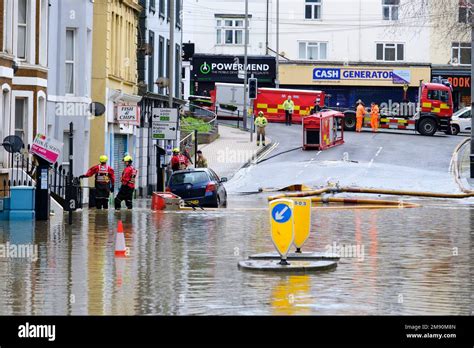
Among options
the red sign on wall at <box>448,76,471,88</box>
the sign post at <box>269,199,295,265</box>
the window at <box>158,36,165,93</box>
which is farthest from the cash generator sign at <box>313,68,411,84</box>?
the sign post at <box>269,199,295,265</box>

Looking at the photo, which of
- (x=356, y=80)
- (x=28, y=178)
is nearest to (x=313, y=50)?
(x=356, y=80)

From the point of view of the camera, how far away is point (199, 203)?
1444 inches

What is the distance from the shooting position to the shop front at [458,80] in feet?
287

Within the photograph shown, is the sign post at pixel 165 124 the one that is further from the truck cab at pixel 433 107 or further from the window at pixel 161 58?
the truck cab at pixel 433 107

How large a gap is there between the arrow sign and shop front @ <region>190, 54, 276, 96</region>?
2745 inches

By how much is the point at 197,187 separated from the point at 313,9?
5676 centimetres

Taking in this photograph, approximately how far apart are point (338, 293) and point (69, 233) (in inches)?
425

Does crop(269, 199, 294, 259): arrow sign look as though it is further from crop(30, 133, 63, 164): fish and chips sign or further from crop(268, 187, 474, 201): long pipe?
crop(268, 187, 474, 201): long pipe

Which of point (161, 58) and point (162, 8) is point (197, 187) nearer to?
point (161, 58)

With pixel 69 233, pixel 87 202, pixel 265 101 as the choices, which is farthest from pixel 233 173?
pixel 69 233

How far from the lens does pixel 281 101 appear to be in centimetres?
7662

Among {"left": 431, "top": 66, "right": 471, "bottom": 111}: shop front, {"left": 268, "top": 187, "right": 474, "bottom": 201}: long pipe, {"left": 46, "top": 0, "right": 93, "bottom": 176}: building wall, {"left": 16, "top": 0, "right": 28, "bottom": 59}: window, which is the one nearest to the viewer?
{"left": 16, "top": 0, "right": 28, "bottom": 59}: window

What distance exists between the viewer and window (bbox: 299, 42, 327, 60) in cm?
9100
